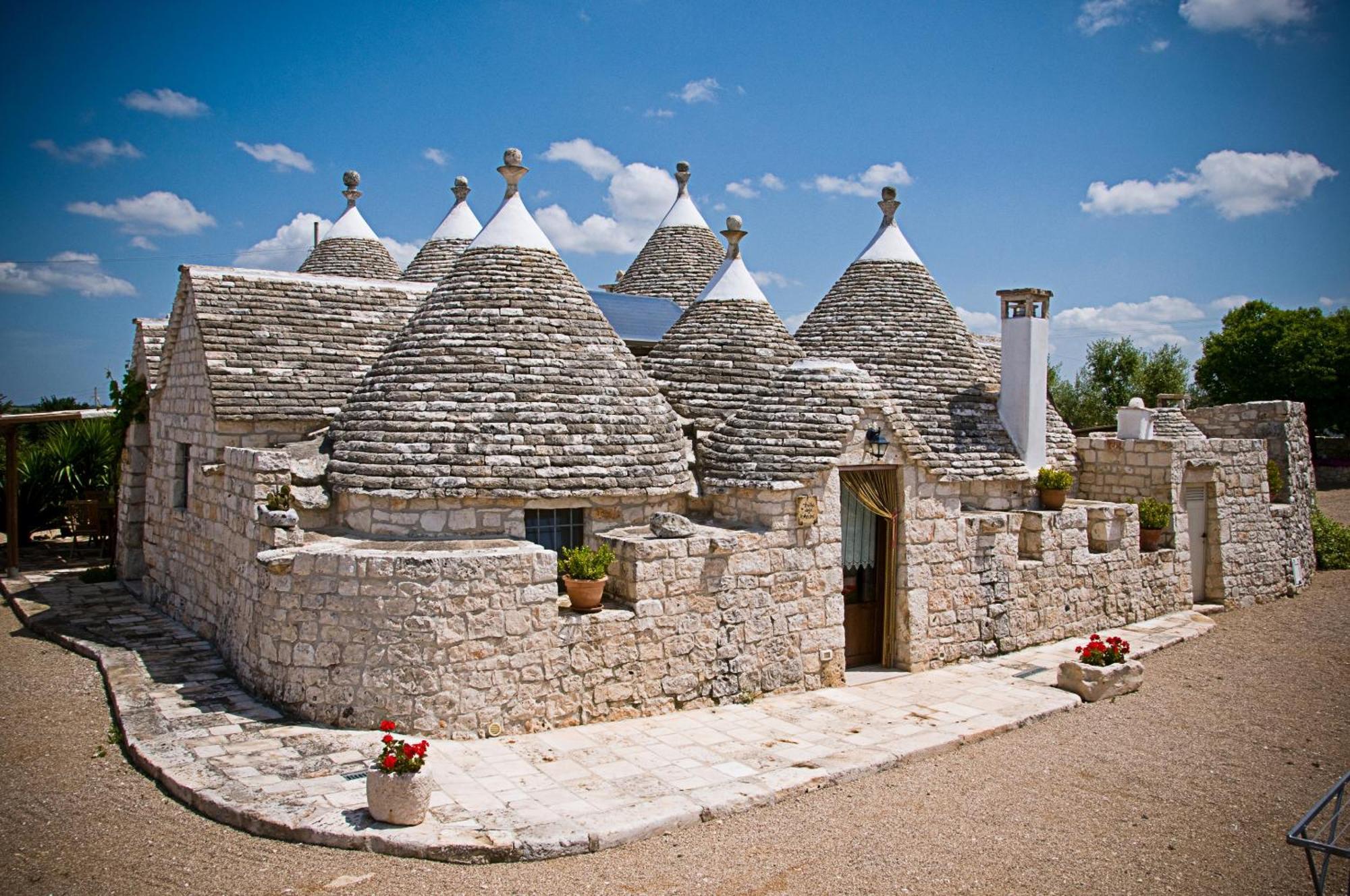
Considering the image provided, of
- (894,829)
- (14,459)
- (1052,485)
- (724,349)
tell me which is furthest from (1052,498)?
(14,459)

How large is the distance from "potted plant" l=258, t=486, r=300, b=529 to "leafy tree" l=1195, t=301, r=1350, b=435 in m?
37.5

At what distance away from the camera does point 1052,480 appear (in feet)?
43.6

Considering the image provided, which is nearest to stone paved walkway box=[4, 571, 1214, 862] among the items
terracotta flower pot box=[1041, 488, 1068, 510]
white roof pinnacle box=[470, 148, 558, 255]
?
terracotta flower pot box=[1041, 488, 1068, 510]

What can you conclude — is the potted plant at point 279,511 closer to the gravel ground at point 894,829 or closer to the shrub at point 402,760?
the gravel ground at point 894,829

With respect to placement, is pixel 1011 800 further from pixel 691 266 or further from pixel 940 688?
pixel 691 266

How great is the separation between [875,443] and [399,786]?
6.47m

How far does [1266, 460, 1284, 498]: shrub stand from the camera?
1855 centimetres

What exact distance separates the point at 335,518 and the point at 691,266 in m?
10.6

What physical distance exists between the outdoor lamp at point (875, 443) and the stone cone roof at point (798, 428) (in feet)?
0.58

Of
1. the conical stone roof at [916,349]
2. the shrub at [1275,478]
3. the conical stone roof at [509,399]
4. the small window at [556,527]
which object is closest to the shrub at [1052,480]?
the conical stone roof at [916,349]

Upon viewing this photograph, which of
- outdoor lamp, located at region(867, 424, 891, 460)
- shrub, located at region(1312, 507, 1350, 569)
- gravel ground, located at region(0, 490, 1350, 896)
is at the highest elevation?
outdoor lamp, located at region(867, 424, 891, 460)

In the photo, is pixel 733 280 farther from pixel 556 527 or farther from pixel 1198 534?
pixel 1198 534

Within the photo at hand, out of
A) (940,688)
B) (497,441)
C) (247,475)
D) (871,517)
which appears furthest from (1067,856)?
(247,475)

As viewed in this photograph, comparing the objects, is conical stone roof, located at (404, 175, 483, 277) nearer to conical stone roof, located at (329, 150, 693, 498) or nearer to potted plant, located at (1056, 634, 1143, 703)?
conical stone roof, located at (329, 150, 693, 498)
